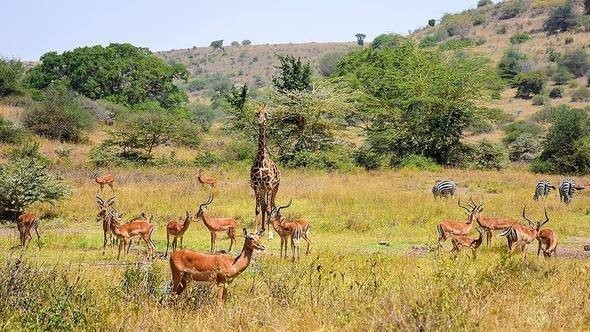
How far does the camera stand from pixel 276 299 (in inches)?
297

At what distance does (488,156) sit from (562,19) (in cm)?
6402

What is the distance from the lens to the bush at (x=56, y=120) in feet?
132

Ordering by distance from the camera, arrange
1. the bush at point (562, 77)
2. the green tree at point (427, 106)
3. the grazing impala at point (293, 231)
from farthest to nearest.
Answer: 1. the bush at point (562, 77)
2. the green tree at point (427, 106)
3. the grazing impala at point (293, 231)

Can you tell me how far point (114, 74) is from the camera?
195 ft

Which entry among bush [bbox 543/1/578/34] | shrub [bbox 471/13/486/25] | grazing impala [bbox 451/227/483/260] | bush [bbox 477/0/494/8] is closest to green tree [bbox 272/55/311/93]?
grazing impala [bbox 451/227/483/260]

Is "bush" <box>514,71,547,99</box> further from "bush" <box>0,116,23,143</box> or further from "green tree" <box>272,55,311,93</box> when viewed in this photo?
"bush" <box>0,116,23,143</box>

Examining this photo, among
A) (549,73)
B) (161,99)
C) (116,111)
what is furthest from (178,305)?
(549,73)

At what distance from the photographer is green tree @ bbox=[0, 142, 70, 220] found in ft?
62.5

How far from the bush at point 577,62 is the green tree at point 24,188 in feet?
225

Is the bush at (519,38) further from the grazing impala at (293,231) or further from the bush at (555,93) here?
the grazing impala at (293,231)

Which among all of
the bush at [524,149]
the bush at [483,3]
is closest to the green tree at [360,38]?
the bush at [483,3]

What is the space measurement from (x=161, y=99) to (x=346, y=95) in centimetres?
2926

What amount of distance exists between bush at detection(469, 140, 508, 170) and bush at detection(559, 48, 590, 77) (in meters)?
42.4

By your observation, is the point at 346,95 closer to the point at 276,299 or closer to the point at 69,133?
the point at 69,133
